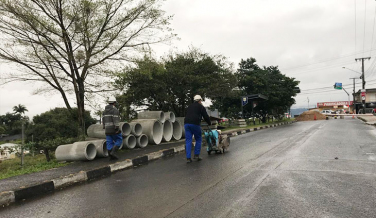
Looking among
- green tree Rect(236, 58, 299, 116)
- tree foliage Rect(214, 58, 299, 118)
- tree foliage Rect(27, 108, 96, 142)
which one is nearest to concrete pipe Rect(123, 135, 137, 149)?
tree foliage Rect(214, 58, 299, 118)

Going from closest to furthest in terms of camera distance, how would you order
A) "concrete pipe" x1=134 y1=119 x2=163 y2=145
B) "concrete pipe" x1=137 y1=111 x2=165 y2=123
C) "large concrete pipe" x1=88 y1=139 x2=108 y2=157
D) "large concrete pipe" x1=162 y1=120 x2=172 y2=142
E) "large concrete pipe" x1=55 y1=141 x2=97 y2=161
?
"large concrete pipe" x1=55 y1=141 x2=97 y2=161 < "large concrete pipe" x1=88 y1=139 x2=108 y2=157 < "concrete pipe" x1=134 y1=119 x2=163 y2=145 < "concrete pipe" x1=137 y1=111 x2=165 y2=123 < "large concrete pipe" x1=162 y1=120 x2=172 y2=142

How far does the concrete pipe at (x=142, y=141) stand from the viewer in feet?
35.1

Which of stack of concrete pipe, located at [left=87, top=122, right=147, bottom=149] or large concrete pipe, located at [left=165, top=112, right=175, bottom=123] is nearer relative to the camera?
stack of concrete pipe, located at [left=87, top=122, right=147, bottom=149]

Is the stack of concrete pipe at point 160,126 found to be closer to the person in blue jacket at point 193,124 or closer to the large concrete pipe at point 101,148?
the large concrete pipe at point 101,148

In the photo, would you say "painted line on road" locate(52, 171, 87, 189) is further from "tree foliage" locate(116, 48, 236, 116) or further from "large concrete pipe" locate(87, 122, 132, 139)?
"tree foliage" locate(116, 48, 236, 116)

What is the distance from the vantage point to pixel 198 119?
7613 millimetres

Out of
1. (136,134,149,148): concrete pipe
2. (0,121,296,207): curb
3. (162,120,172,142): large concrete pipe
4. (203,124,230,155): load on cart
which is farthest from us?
(162,120,172,142): large concrete pipe

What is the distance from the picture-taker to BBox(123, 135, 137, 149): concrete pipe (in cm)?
996

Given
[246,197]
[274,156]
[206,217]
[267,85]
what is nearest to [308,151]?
[274,156]

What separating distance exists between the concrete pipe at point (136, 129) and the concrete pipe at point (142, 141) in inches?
6.5

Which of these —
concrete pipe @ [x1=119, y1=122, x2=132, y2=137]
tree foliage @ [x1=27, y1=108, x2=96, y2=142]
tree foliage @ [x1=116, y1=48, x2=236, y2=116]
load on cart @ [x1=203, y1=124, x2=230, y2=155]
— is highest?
tree foliage @ [x1=116, y1=48, x2=236, y2=116]

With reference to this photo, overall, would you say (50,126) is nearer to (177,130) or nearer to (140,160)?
(177,130)

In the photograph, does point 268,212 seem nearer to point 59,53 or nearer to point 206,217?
point 206,217

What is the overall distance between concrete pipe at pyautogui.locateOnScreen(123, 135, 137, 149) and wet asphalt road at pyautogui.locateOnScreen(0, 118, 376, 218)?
346 cm
